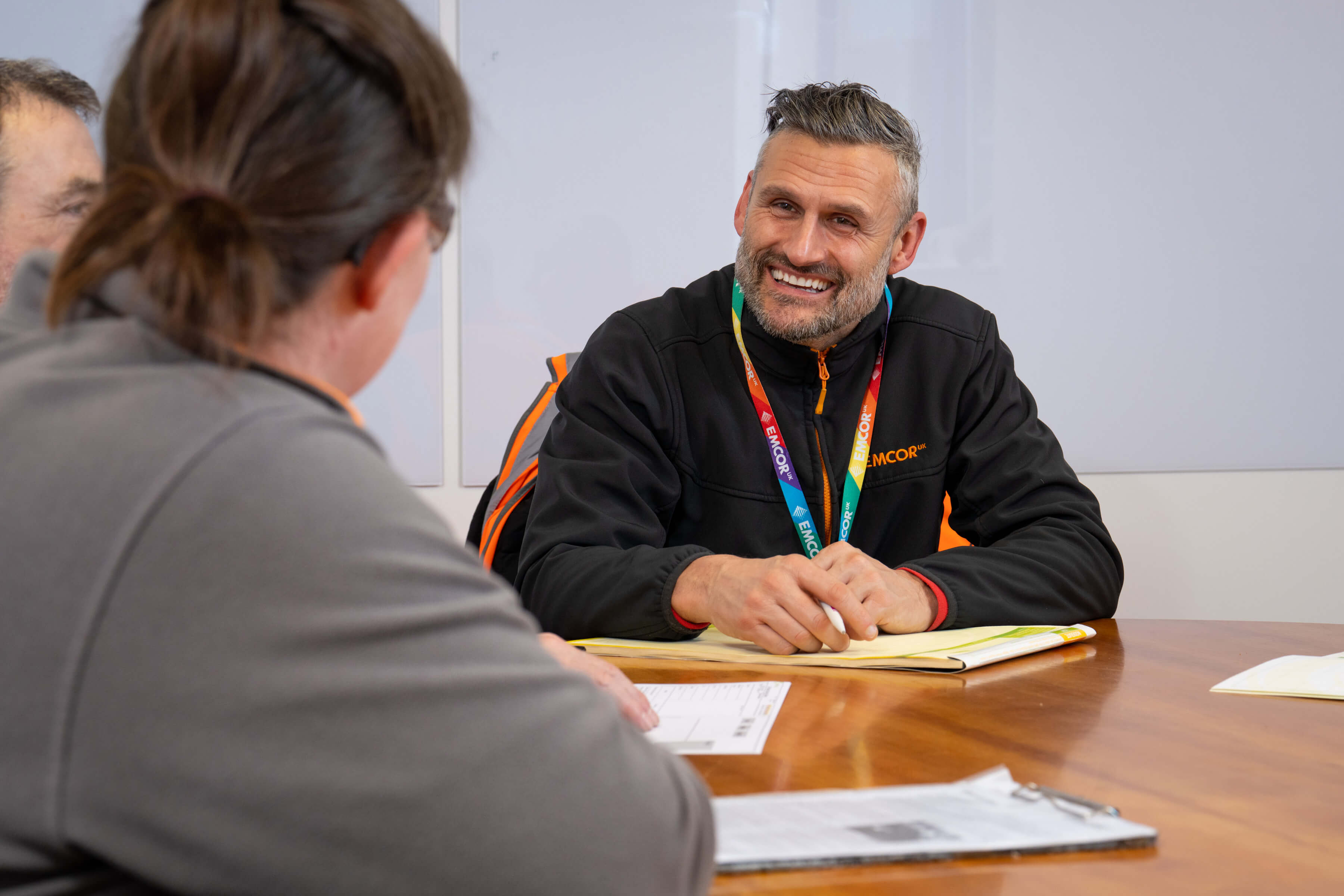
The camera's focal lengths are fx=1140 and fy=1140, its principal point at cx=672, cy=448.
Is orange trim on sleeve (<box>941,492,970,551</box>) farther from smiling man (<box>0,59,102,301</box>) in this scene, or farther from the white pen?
smiling man (<box>0,59,102,301</box>)

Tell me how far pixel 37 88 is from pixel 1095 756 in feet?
6.75

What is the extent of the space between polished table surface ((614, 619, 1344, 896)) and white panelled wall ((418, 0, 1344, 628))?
1.87 metres

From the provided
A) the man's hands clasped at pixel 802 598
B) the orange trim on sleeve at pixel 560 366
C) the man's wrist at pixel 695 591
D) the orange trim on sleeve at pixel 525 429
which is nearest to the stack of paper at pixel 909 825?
the man's hands clasped at pixel 802 598

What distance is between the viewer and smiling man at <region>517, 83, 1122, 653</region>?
1.90 m

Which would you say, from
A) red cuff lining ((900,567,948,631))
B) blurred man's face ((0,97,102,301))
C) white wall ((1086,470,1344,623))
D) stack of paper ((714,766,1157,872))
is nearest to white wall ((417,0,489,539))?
blurred man's face ((0,97,102,301))

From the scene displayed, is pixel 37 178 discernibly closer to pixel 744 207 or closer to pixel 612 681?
pixel 744 207

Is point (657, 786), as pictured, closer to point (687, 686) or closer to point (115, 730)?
point (115, 730)

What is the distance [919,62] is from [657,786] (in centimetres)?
309

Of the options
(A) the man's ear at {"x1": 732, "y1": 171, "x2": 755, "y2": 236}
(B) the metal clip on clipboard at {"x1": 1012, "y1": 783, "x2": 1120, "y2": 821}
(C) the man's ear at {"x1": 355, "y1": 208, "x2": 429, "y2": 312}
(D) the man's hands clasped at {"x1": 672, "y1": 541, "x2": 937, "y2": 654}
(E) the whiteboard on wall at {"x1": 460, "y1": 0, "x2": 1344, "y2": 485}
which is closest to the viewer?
(C) the man's ear at {"x1": 355, "y1": 208, "x2": 429, "y2": 312}

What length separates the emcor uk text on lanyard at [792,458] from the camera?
6.50 ft

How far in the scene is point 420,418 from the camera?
11.3ft

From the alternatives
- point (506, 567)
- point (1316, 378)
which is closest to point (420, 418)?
point (506, 567)

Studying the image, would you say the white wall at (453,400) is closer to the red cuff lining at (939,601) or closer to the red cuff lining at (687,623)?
the red cuff lining at (687,623)

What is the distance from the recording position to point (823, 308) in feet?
6.82
